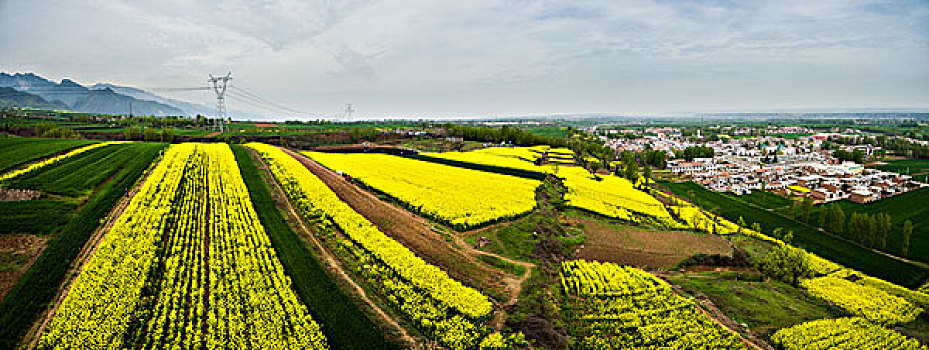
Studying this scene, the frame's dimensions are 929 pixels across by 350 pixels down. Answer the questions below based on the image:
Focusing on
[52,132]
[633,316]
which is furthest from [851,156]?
[52,132]

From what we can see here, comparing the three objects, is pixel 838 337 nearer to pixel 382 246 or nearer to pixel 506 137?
pixel 382 246

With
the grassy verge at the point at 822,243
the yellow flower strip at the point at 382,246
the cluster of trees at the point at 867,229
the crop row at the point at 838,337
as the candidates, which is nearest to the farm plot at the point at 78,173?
the yellow flower strip at the point at 382,246

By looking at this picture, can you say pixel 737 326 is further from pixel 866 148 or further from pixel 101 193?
pixel 866 148

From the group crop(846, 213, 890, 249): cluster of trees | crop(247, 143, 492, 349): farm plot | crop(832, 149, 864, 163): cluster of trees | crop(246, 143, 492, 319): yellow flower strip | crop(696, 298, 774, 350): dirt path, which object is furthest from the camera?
crop(832, 149, 864, 163): cluster of trees

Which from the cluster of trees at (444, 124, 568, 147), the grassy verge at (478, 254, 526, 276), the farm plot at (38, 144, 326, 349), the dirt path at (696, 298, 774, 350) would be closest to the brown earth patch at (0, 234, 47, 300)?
the farm plot at (38, 144, 326, 349)

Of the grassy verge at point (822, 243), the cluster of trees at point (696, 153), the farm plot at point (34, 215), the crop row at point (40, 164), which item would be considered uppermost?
the crop row at point (40, 164)

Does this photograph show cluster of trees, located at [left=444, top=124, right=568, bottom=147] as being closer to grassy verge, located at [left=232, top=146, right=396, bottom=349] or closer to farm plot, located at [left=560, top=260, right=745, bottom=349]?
grassy verge, located at [left=232, top=146, right=396, bottom=349]

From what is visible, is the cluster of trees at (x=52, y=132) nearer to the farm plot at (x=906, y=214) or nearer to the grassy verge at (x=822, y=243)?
the grassy verge at (x=822, y=243)
